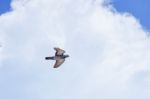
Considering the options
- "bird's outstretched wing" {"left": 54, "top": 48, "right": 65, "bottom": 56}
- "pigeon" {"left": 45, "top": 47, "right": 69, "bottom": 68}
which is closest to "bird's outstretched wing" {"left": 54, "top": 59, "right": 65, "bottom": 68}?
"pigeon" {"left": 45, "top": 47, "right": 69, "bottom": 68}

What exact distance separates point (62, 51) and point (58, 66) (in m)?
6.77

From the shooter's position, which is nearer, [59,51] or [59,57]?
[59,51]

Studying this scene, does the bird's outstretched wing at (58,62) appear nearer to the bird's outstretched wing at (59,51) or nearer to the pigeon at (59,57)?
the pigeon at (59,57)

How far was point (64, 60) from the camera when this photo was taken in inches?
6978

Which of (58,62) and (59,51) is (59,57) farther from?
A: (58,62)

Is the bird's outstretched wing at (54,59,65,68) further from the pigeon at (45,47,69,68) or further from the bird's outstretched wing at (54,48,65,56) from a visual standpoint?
the bird's outstretched wing at (54,48,65,56)

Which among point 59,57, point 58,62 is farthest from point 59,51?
point 58,62

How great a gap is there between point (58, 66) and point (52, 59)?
5.99m

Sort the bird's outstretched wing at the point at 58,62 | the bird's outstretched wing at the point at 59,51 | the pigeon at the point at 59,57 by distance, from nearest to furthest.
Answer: the bird's outstretched wing at the point at 59,51, the pigeon at the point at 59,57, the bird's outstretched wing at the point at 58,62

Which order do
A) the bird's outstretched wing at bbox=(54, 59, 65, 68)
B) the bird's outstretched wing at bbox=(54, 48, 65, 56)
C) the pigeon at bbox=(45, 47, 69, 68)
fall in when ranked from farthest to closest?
1. the bird's outstretched wing at bbox=(54, 59, 65, 68)
2. the pigeon at bbox=(45, 47, 69, 68)
3. the bird's outstretched wing at bbox=(54, 48, 65, 56)

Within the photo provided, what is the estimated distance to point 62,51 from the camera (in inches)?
6865

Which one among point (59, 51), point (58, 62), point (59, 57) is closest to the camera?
point (59, 51)

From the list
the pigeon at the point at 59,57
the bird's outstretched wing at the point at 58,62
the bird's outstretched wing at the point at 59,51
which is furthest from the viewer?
the bird's outstretched wing at the point at 58,62

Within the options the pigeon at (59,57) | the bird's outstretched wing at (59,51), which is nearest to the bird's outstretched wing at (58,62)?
the pigeon at (59,57)
